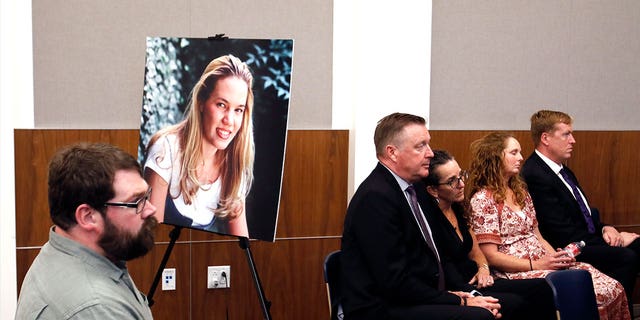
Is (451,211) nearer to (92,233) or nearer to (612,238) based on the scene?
(612,238)

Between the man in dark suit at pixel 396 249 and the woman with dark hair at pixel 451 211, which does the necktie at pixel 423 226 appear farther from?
the woman with dark hair at pixel 451 211

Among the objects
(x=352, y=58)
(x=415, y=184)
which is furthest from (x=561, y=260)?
(x=352, y=58)

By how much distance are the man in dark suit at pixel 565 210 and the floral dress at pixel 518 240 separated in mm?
309

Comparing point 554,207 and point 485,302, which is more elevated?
point 554,207

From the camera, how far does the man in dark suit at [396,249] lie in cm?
315

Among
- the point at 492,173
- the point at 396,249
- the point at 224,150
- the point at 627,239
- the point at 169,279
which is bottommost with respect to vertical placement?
the point at 169,279

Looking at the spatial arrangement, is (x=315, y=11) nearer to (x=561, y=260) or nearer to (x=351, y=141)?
(x=351, y=141)

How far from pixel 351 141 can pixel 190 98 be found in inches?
53.7

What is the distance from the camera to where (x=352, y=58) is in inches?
194

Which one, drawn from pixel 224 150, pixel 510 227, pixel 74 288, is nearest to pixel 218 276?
pixel 224 150

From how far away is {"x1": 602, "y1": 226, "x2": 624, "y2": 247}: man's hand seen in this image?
4.74m

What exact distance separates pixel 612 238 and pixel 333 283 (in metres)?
2.29

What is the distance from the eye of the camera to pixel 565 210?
4.66 meters

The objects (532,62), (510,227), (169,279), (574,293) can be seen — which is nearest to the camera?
(574,293)
